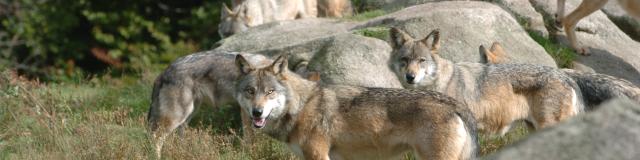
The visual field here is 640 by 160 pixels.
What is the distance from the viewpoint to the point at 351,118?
22.8 feet

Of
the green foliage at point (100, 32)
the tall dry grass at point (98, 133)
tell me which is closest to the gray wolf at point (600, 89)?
the tall dry grass at point (98, 133)

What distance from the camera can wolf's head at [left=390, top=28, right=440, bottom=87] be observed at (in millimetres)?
8586

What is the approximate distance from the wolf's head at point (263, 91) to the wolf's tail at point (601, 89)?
283cm

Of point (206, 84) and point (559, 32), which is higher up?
point (206, 84)

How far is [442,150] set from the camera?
654 cm

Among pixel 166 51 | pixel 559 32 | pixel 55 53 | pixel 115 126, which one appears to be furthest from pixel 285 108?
pixel 55 53

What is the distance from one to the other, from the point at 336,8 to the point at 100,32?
6.53 metres

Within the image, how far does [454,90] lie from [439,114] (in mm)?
2147

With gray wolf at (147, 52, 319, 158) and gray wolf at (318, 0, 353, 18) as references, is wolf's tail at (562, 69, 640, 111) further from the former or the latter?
gray wolf at (318, 0, 353, 18)

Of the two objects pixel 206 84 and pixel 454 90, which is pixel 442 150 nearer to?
pixel 454 90

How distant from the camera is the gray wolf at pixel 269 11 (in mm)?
14330

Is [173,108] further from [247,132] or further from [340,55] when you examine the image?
[340,55]

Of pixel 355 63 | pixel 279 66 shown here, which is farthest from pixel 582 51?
pixel 279 66

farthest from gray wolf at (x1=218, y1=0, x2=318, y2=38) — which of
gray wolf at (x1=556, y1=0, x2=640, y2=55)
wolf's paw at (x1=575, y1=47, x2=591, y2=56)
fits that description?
wolf's paw at (x1=575, y1=47, x2=591, y2=56)
